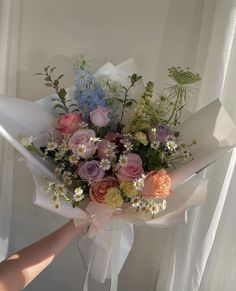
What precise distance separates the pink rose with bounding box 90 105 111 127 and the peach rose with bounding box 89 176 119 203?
0.14 metres

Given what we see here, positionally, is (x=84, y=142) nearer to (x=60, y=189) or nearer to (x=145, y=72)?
(x=60, y=189)

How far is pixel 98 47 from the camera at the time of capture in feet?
4.25

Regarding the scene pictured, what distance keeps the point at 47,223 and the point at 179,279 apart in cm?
57

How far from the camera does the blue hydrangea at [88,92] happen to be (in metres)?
0.97

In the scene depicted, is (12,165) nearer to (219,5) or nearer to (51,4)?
(51,4)

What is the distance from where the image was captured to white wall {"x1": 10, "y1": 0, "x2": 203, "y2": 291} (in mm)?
1229

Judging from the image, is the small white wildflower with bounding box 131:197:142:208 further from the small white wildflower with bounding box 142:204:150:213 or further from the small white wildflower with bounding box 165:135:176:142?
the small white wildflower with bounding box 165:135:176:142

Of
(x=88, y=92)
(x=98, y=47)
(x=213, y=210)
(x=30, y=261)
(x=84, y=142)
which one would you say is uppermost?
(x=98, y=47)

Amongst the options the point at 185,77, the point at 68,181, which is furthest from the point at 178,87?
the point at 68,181

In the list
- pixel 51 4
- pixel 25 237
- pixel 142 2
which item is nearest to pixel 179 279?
pixel 25 237

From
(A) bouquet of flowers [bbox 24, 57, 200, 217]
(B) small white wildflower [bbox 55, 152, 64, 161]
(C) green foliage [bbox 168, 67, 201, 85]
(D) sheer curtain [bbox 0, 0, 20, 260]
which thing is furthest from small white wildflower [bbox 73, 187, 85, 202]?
(D) sheer curtain [bbox 0, 0, 20, 260]

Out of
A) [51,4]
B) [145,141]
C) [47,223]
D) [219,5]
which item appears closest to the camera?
[145,141]

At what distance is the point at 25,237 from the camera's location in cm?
148

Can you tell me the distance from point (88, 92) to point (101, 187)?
0.26 m
